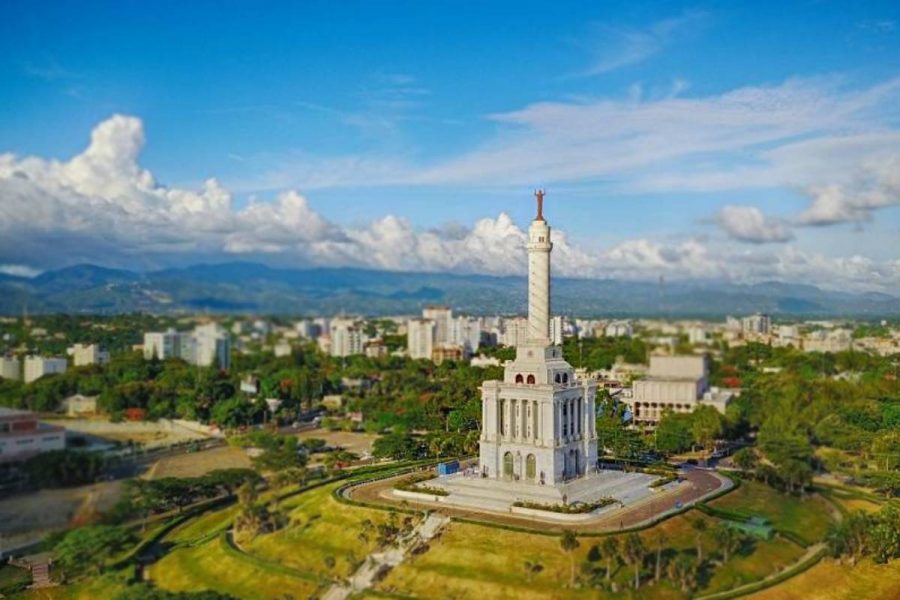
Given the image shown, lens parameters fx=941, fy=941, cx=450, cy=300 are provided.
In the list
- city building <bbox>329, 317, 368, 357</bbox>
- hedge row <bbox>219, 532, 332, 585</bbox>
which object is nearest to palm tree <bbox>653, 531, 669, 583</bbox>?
hedge row <bbox>219, 532, 332, 585</bbox>

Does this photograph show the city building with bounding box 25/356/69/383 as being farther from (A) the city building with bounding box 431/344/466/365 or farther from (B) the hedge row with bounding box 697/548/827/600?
(A) the city building with bounding box 431/344/466/365

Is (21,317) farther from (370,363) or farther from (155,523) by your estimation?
(370,363)

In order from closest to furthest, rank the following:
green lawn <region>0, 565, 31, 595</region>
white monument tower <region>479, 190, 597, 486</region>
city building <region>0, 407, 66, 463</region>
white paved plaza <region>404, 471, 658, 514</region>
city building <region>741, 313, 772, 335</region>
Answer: city building <region>0, 407, 66, 463</region> < green lawn <region>0, 565, 31, 595</region> < white paved plaza <region>404, 471, 658, 514</region> < white monument tower <region>479, 190, 597, 486</region> < city building <region>741, 313, 772, 335</region>

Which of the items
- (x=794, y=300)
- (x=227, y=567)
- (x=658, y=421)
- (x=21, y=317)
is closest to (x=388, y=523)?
(x=227, y=567)

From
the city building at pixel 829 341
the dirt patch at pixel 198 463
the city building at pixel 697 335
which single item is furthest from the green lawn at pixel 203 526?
the city building at pixel 829 341

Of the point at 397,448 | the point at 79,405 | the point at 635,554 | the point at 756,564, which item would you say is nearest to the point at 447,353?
the point at 397,448

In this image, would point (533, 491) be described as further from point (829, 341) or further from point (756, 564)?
point (829, 341)
